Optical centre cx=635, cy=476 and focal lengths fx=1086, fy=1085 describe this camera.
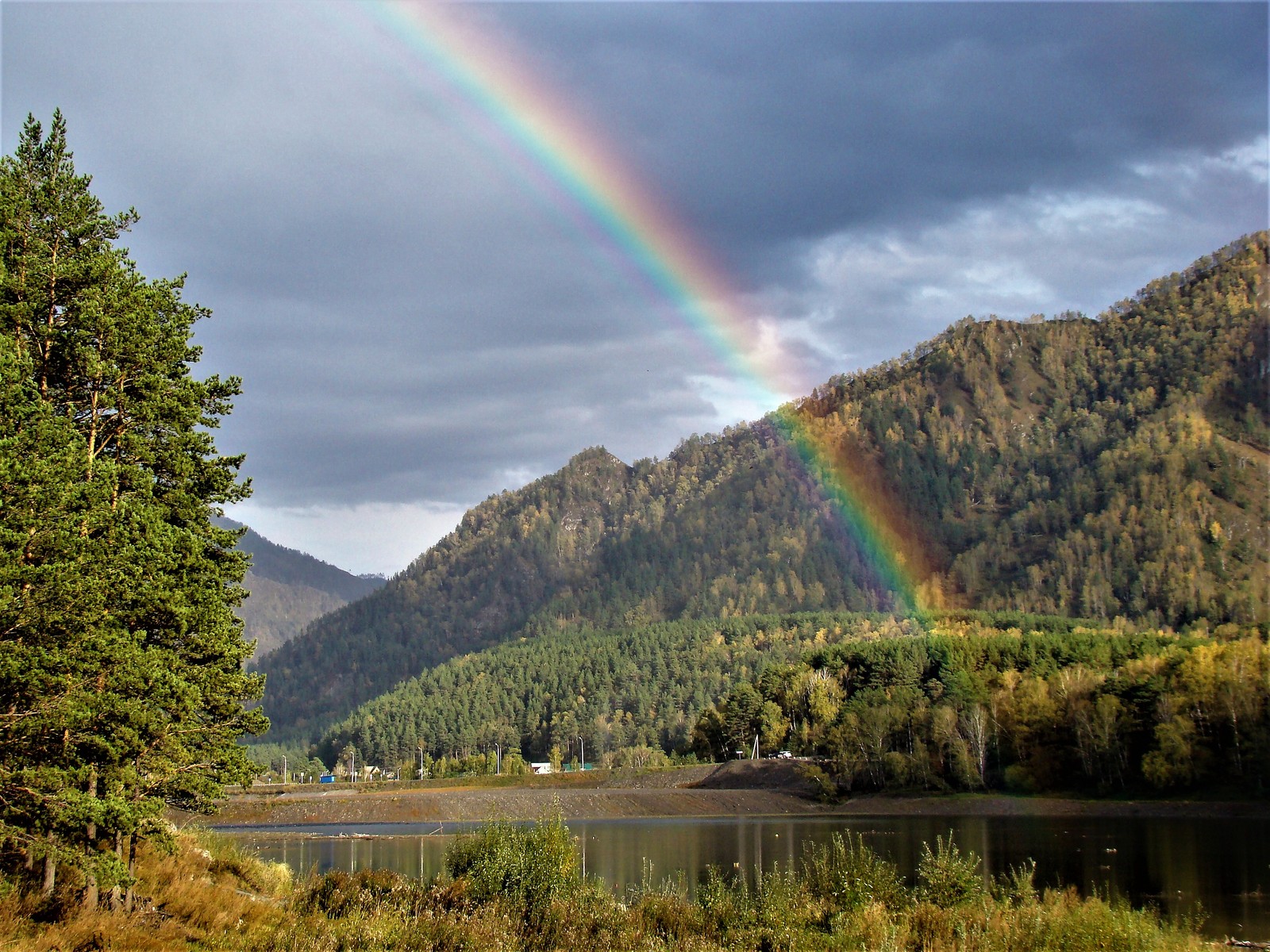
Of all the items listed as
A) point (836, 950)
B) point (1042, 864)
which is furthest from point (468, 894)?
point (1042, 864)

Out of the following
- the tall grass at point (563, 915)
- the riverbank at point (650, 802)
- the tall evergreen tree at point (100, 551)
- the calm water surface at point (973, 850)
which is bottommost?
Answer: the riverbank at point (650, 802)

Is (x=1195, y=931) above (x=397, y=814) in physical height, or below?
above

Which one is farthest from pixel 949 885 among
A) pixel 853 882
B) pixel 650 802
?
pixel 650 802

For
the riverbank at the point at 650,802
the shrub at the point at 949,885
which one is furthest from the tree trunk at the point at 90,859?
the riverbank at the point at 650,802

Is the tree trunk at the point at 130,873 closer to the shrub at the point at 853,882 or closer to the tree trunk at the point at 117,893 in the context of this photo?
the tree trunk at the point at 117,893

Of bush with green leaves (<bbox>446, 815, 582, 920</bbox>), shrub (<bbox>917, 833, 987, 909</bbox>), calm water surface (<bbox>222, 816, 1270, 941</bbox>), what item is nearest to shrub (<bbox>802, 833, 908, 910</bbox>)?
shrub (<bbox>917, 833, 987, 909</bbox>)

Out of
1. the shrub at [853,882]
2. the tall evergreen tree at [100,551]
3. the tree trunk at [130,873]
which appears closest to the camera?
the tall evergreen tree at [100,551]

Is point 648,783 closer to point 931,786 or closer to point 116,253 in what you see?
point 931,786

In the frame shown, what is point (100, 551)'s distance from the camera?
23078 millimetres

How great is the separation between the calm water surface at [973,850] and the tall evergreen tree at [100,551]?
13.8 meters

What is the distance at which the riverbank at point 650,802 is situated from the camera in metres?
102

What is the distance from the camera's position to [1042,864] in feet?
167

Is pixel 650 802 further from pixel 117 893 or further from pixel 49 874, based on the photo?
pixel 49 874

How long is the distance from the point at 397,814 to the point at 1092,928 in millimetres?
110808
